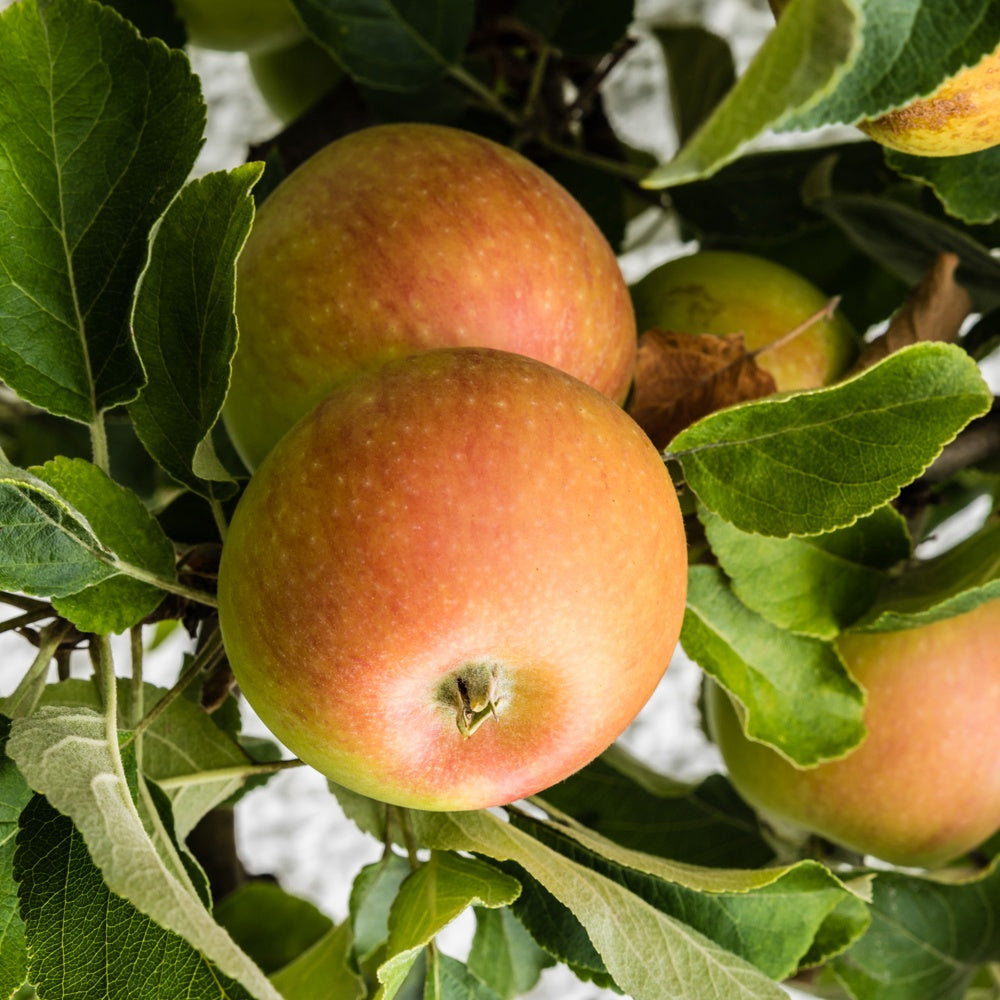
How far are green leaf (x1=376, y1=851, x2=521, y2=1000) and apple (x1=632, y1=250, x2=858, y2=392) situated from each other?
24cm

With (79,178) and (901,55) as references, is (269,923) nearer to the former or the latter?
(79,178)

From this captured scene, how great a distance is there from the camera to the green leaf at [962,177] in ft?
1.36

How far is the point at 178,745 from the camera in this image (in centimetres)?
44

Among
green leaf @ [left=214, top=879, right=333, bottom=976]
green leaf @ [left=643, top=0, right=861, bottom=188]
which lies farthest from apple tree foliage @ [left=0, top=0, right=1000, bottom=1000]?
green leaf @ [left=214, top=879, right=333, bottom=976]

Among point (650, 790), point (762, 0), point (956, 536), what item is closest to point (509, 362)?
point (650, 790)

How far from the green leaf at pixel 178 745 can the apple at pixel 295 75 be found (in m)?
0.33

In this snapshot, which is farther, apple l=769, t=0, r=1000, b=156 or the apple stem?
the apple stem

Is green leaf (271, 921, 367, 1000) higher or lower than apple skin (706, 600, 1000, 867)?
lower

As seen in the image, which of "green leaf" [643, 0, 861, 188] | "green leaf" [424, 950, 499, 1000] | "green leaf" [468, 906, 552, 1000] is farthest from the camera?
"green leaf" [468, 906, 552, 1000]

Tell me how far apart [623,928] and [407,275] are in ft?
0.72

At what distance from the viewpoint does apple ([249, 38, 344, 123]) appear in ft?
2.05

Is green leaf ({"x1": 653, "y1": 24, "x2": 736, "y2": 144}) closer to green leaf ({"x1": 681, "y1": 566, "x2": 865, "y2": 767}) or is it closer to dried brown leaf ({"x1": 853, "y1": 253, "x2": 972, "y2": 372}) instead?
dried brown leaf ({"x1": 853, "y1": 253, "x2": 972, "y2": 372})

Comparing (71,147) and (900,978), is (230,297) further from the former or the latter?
(900,978)

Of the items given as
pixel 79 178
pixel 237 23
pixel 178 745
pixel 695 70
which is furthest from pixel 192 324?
pixel 695 70
